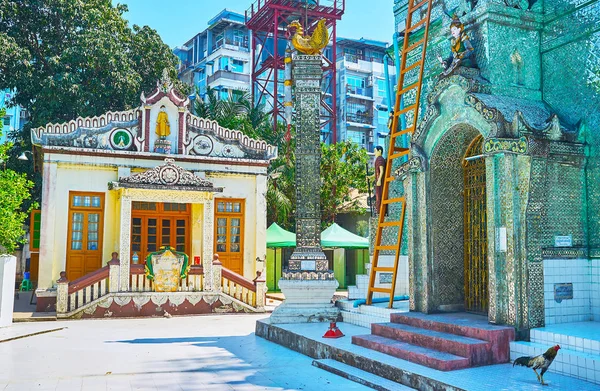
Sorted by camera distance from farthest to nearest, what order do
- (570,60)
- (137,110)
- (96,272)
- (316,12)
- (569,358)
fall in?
(316,12), (137,110), (96,272), (570,60), (569,358)

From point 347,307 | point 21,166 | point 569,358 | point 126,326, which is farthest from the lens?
point 21,166

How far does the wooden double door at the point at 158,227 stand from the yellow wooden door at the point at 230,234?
87 cm

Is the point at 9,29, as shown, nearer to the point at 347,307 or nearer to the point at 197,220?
the point at 197,220

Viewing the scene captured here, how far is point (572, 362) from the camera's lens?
19.1 feet

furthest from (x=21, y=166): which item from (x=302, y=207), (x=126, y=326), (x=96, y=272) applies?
(x=302, y=207)

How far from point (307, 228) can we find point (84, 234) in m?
7.18

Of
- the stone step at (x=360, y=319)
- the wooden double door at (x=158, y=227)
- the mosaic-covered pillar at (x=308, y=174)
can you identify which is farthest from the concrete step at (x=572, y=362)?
the wooden double door at (x=158, y=227)

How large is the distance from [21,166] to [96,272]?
913 centimetres

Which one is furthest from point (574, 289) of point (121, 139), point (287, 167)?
point (287, 167)

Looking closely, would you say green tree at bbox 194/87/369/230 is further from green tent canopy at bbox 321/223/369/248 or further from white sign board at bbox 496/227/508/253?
white sign board at bbox 496/227/508/253

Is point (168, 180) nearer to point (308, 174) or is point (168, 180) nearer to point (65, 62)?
point (308, 174)

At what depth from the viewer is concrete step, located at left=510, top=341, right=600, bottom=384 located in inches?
219

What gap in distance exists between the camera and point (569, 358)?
586cm

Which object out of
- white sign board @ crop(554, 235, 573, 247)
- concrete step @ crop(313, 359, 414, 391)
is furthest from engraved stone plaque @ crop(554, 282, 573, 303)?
concrete step @ crop(313, 359, 414, 391)
